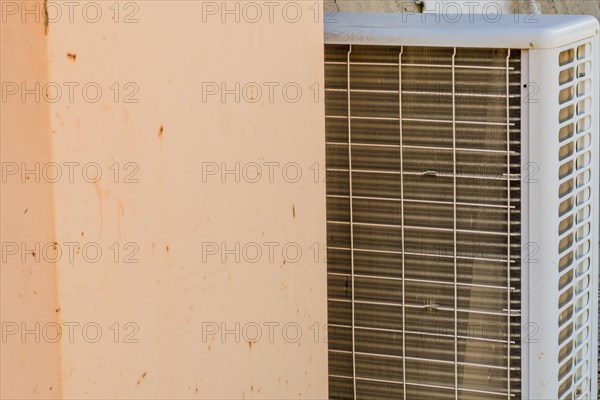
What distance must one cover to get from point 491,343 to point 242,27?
1.12m

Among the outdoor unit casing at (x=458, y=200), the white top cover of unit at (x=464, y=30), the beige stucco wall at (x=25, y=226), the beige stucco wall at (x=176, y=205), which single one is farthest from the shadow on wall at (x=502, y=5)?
the beige stucco wall at (x=25, y=226)

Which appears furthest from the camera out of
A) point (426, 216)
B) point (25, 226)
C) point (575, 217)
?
point (575, 217)

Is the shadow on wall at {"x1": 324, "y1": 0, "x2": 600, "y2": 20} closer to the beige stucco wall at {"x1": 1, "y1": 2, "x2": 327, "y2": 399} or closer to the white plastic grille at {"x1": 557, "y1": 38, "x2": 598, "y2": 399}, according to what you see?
the white plastic grille at {"x1": 557, "y1": 38, "x2": 598, "y2": 399}

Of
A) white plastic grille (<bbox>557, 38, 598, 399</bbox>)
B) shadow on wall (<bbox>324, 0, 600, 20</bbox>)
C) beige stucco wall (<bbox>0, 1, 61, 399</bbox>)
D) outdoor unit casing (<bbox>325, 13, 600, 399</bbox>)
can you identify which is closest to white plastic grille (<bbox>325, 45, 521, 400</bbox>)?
outdoor unit casing (<bbox>325, 13, 600, 399</bbox>)

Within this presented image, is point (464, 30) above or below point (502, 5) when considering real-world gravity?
Answer: below

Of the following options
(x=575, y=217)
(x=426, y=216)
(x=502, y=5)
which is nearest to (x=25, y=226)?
(x=426, y=216)

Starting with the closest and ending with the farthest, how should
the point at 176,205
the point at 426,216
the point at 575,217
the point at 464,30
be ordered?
the point at 176,205
the point at 464,30
the point at 426,216
the point at 575,217

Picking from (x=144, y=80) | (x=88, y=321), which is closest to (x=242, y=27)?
(x=144, y=80)

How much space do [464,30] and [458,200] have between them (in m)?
0.46

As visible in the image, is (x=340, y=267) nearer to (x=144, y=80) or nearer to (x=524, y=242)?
(x=524, y=242)

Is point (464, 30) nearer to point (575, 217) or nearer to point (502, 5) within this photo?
point (575, 217)

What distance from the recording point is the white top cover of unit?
2824 millimetres

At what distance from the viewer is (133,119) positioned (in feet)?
7.52

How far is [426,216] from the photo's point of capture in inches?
118
